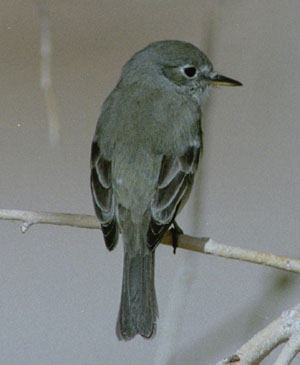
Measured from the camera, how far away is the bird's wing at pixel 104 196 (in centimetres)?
295

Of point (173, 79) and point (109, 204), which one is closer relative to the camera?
point (109, 204)

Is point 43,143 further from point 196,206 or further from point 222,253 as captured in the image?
point 222,253

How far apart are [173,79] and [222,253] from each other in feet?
3.96

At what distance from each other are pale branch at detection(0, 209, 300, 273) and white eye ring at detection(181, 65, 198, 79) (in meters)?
0.82

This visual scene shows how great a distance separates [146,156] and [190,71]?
0.63 m

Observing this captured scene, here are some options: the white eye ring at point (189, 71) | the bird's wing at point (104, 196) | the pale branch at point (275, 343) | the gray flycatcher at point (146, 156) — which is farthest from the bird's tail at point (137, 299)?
the white eye ring at point (189, 71)

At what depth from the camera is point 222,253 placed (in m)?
2.63

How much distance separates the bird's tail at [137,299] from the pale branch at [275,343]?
674 mm

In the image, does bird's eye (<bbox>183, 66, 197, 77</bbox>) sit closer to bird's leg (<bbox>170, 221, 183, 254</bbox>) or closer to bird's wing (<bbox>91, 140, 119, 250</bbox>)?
bird's wing (<bbox>91, 140, 119, 250</bbox>)

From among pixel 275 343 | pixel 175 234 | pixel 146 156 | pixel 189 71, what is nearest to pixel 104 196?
pixel 146 156

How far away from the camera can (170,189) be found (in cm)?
306

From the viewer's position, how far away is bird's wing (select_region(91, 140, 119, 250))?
2951 mm

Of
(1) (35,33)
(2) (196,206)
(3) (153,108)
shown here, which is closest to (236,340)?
(2) (196,206)

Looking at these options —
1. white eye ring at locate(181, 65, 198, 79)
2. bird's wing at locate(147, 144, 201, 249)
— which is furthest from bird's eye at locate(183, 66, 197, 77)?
bird's wing at locate(147, 144, 201, 249)
